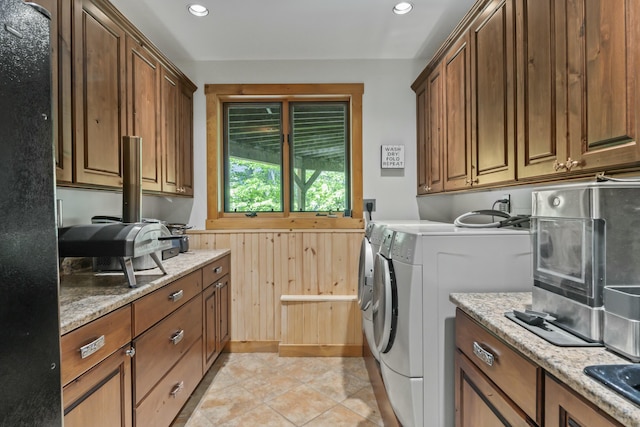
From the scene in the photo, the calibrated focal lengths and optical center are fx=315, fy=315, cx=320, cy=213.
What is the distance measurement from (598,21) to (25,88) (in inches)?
59.6

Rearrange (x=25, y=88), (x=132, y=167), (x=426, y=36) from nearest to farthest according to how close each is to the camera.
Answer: (x=25, y=88) < (x=132, y=167) < (x=426, y=36)

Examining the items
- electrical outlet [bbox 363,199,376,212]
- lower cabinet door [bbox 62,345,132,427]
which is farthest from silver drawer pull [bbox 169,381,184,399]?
electrical outlet [bbox 363,199,376,212]

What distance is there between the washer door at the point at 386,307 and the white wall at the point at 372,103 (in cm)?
138

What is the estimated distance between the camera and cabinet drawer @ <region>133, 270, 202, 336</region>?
133 cm

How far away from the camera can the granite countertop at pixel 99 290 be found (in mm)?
1027

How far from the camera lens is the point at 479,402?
41.1 inches

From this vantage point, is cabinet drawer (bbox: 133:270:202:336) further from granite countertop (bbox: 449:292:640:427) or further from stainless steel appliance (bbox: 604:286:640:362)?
stainless steel appliance (bbox: 604:286:640:362)

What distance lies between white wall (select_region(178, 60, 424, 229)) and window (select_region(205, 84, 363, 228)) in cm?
18

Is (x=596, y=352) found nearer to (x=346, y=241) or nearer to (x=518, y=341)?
(x=518, y=341)

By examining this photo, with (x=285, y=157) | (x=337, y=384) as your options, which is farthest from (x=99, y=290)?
(x=285, y=157)

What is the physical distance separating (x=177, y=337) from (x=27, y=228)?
4.14 feet

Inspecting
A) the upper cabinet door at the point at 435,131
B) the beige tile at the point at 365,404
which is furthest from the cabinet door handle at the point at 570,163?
the beige tile at the point at 365,404

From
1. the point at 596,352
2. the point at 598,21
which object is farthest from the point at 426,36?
the point at 596,352

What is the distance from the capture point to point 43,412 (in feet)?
2.24
